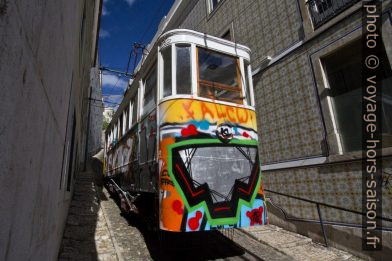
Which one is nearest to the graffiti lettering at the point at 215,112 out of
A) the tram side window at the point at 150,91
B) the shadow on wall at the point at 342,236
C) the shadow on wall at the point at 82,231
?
the tram side window at the point at 150,91

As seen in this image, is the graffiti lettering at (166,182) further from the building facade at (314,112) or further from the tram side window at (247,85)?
the building facade at (314,112)

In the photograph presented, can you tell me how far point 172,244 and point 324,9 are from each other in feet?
24.0

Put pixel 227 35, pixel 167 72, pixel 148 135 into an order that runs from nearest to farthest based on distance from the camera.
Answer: pixel 167 72 → pixel 148 135 → pixel 227 35

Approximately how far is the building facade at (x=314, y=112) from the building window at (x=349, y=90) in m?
0.02

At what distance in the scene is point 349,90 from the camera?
20.1 feet

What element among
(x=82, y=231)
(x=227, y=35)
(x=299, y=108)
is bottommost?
(x=82, y=231)

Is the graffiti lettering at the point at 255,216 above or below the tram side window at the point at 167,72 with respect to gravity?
below

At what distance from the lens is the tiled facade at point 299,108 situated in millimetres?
5707

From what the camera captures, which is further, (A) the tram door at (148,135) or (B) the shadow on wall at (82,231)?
(A) the tram door at (148,135)

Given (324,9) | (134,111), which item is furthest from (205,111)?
(324,9)

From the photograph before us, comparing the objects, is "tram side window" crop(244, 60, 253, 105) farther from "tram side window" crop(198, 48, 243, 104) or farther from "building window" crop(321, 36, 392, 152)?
"building window" crop(321, 36, 392, 152)

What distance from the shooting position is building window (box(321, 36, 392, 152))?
545cm

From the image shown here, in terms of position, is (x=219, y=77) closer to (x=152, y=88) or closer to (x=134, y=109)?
(x=152, y=88)

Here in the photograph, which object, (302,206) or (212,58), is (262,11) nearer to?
(212,58)
